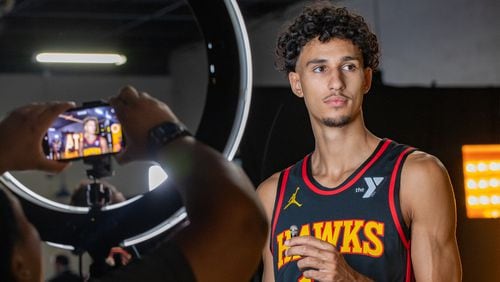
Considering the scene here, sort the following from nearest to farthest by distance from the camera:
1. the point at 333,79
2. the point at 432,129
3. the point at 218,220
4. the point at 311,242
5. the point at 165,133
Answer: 1. the point at 218,220
2. the point at 165,133
3. the point at 311,242
4. the point at 333,79
5. the point at 432,129

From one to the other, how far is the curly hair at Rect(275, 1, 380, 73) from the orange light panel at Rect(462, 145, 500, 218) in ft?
1.60

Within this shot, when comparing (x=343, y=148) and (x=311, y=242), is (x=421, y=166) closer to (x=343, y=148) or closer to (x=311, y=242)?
(x=343, y=148)

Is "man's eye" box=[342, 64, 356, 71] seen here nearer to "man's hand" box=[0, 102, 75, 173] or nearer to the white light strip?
the white light strip

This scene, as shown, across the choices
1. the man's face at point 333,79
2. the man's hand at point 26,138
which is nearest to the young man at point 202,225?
the man's hand at point 26,138

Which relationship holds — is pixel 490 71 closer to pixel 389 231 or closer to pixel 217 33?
pixel 389 231

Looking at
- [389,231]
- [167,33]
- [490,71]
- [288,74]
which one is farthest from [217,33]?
[490,71]

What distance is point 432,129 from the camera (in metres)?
2.28

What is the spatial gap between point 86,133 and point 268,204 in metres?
0.59


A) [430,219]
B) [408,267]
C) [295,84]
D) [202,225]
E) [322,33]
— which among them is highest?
[322,33]

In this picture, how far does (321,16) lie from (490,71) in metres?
0.64

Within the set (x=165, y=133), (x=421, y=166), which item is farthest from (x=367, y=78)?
(x=165, y=133)

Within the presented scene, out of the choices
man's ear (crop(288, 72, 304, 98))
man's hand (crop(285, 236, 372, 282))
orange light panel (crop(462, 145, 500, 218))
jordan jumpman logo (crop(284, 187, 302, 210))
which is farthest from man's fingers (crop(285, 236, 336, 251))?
orange light panel (crop(462, 145, 500, 218))

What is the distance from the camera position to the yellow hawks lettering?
6.17 feet

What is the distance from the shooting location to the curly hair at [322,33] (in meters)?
1.97
